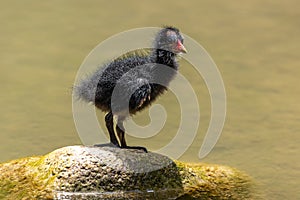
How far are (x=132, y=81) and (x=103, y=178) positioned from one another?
2.90 ft

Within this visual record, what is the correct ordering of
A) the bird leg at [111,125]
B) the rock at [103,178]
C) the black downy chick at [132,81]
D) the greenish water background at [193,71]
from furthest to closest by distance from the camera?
the greenish water background at [193,71], the bird leg at [111,125], the black downy chick at [132,81], the rock at [103,178]

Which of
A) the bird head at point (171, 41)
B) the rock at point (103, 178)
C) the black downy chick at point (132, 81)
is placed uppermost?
the bird head at point (171, 41)

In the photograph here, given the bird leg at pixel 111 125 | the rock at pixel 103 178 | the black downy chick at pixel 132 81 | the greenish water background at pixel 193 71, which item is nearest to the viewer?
the rock at pixel 103 178

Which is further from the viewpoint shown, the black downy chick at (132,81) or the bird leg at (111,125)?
the bird leg at (111,125)

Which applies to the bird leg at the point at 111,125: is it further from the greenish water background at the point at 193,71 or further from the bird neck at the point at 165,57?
the greenish water background at the point at 193,71

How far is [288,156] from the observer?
681 centimetres

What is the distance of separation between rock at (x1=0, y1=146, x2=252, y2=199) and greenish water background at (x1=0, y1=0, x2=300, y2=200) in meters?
0.83

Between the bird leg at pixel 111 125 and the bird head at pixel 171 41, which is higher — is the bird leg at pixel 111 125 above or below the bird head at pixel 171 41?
below

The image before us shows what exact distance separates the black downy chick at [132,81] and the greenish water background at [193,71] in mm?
1231

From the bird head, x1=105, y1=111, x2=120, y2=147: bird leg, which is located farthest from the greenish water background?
the bird head

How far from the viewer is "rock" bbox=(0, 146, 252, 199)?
218 inches

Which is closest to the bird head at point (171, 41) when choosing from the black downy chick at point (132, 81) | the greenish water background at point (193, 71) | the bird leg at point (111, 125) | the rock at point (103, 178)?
the black downy chick at point (132, 81)

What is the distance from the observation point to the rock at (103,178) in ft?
18.1

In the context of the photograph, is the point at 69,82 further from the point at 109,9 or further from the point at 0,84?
the point at 109,9
